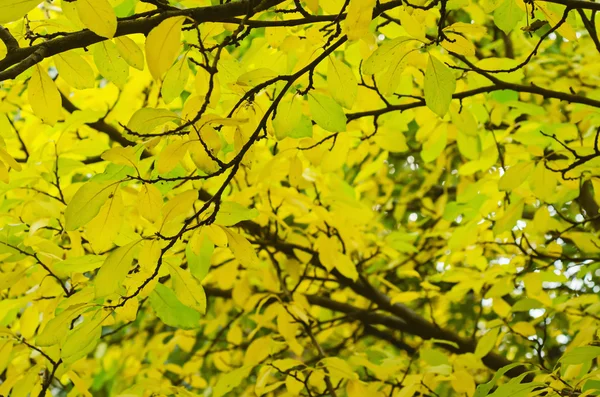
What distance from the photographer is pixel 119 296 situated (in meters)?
1.39

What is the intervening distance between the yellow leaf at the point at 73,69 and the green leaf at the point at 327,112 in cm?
47

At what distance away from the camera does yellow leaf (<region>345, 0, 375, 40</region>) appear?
42.9 inches

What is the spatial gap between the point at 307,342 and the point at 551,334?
4.48 feet

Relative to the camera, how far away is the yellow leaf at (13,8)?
892 millimetres

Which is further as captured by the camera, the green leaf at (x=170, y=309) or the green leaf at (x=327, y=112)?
the green leaf at (x=170, y=309)

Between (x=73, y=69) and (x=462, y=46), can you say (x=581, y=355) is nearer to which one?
(x=462, y=46)

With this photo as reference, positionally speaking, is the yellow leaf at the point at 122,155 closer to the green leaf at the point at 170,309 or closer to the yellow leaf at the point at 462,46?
the green leaf at the point at 170,309

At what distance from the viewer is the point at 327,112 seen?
4.53 feet

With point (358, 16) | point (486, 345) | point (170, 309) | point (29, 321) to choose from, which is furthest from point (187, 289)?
point (486, 345)

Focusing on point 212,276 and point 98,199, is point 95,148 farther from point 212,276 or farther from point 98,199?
point 212,276

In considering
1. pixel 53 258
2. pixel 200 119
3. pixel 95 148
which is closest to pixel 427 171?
pixel 95 148

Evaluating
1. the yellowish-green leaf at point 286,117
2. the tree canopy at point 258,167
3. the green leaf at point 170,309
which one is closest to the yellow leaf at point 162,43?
the tree canopy at point 258,167

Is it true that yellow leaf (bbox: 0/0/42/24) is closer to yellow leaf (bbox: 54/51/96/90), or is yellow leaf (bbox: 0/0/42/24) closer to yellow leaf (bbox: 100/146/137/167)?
yellow leaf (bbox: 100/146/137/167)

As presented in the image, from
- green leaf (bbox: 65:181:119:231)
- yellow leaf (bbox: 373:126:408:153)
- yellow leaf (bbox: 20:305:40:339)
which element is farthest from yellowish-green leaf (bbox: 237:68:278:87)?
yellow leaf (bbox: 20:305:40:339)
